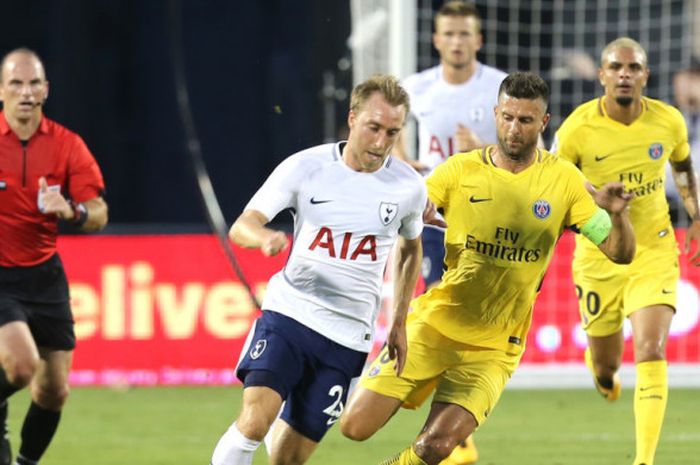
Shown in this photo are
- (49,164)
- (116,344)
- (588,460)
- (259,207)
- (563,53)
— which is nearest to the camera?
(259,207)

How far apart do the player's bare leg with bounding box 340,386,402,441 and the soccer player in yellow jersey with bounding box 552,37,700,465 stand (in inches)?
67.1

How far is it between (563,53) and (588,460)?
6.54 m

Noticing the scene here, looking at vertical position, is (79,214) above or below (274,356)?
above

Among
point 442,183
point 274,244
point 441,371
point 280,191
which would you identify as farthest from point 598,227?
point 274,244

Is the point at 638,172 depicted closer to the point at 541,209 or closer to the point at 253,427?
the point at 541,209

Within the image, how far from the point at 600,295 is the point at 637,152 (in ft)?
2.82

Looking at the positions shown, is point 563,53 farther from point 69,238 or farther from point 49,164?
point 49,164

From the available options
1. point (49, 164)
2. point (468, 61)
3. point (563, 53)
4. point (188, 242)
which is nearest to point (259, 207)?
point (49, 164)

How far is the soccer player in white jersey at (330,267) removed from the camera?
660 centimetres

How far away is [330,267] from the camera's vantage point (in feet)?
22.0

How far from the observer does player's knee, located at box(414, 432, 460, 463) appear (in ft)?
22.4

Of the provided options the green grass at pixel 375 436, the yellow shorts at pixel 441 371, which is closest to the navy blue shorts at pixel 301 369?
the yellow shorts at pixel 441 371

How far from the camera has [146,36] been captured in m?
15.5

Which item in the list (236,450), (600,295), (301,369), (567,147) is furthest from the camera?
(600,295)
